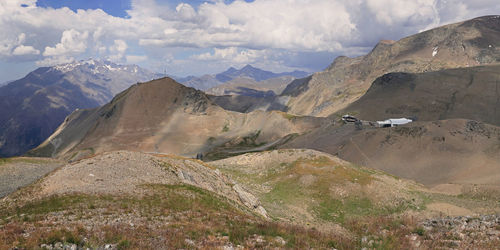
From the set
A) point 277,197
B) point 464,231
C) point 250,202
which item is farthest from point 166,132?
point 464,231

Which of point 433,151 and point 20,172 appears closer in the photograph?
point 20,172

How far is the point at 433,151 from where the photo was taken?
86.1 m

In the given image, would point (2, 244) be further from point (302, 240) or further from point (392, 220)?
point (392, 220)

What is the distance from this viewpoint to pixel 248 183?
179 feet

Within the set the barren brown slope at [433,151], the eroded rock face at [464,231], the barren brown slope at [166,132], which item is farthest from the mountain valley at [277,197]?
the barren brown slope at [166,132]

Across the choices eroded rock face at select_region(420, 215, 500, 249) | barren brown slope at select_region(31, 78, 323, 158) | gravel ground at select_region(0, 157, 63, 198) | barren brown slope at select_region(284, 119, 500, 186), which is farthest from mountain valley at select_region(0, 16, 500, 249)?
barren brown slope at select_region(31, 78, 323, 158)

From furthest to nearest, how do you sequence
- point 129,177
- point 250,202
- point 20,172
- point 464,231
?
point 20,172 < point 250,202 < point 129,177 < point 464,231

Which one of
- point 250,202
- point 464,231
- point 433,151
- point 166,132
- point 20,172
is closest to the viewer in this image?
point 464,231

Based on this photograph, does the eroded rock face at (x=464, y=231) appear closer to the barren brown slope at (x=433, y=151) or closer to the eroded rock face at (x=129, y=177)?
the eroded rock face at (x=129, y=177)

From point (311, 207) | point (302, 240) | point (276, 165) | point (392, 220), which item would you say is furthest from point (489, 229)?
point (276, 165)

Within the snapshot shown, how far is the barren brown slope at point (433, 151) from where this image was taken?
7556 cm

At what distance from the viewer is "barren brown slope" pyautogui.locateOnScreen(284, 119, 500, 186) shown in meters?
75.6

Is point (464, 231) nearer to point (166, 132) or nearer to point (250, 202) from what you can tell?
point (250, 202)

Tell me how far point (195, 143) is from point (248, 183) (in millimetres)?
128009
